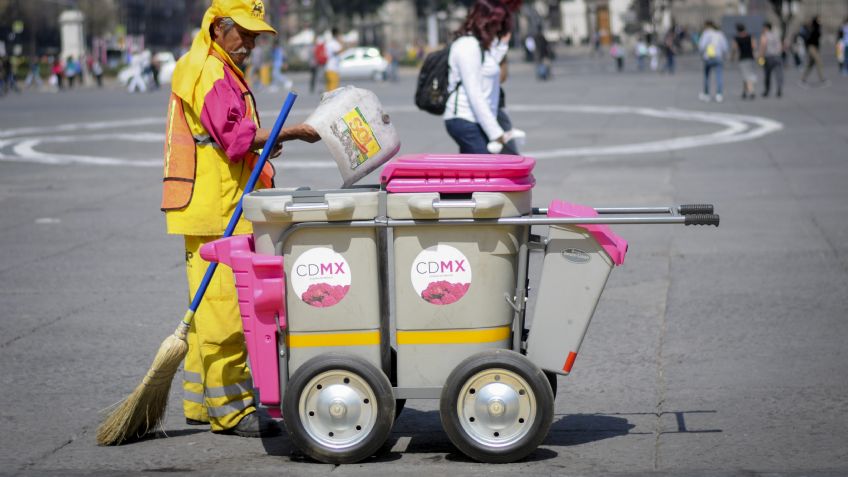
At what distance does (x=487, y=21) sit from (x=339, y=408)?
4.06 m

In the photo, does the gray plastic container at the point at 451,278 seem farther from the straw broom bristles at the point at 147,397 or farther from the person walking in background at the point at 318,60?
the person walking in background at the point at 318,60

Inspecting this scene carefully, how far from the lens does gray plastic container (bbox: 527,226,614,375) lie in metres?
4.80

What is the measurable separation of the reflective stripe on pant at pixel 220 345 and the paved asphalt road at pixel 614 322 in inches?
5.4

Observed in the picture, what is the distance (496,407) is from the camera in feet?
15.6

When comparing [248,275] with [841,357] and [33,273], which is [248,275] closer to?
[841,357]

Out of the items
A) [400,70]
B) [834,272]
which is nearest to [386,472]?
[834,272]

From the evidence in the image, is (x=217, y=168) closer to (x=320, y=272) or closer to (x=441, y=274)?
(x=320, y=272)

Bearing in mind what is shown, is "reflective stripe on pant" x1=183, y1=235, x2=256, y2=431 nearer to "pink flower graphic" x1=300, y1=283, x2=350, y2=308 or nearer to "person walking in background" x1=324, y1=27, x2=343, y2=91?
"pink flower graphic" x1=300, y1=283, x2=350, y2=308

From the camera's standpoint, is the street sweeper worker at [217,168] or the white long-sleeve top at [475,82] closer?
the street sweeper worker at [217,168]

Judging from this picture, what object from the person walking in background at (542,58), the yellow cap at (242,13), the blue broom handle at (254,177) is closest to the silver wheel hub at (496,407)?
the blue broom handle at (254,177)

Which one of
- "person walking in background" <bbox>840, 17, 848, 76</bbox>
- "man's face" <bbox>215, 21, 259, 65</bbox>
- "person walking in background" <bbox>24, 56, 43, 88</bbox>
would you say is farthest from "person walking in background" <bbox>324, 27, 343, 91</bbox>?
"man's face" <bbox>215, 21, 259, 65</bbox>

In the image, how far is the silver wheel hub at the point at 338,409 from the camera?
4773mm

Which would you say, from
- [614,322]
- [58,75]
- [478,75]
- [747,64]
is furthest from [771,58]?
[58,75]

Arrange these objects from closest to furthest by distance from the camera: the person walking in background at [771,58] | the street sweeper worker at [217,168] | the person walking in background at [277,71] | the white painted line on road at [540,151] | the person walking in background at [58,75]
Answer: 1. the street sweeper worker at [217,168]
2. the white painted line on road at [540,151]
3. the person walking in background at [771,58]
4. the person walking in background at [277,71]
5. the person walking in background at [58,75]
